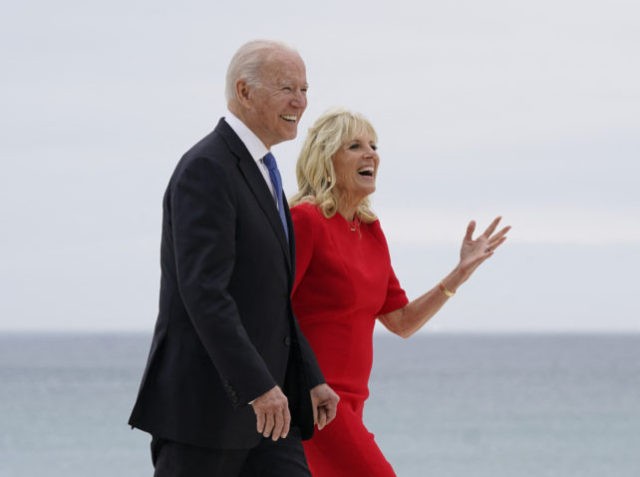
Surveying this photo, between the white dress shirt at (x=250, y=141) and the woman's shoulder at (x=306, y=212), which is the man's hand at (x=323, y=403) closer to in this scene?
the white dress shirt at (x=250, y=141)

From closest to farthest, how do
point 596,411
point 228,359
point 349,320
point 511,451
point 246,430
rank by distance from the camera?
point 228,359
point 246,430
point 349,320
point 511,451
point 596,411

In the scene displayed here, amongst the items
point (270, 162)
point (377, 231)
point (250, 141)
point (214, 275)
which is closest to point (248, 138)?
point (250, 141)

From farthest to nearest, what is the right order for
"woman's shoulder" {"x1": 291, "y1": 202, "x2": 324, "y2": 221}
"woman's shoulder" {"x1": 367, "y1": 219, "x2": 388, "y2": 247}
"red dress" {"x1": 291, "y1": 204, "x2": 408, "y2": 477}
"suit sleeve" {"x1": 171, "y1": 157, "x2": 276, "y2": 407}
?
"woman's shoulder" {"x1": 367, "y1": 219, "x2": 388, "y2": 247}, "woman's shoulder" {"x1": 291, "y1": 202, "x2": 324, "y2": 221}, "red dress" {"x1": 291, "y1": 204, "x2": 408, "y2": 477}, "suit sleeve" {"x1": 171, "y1": 157, "x2": 276, "y2": 407}

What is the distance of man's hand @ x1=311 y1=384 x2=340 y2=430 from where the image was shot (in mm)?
3545

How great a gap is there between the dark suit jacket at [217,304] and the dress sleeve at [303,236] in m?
0.77

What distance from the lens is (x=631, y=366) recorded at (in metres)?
75.3

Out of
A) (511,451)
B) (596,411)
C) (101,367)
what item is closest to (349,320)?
(511,451)

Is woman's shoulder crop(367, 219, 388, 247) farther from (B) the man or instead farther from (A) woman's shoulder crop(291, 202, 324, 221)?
(B) the man

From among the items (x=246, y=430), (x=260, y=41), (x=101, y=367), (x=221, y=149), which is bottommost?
(x=101, y=367)

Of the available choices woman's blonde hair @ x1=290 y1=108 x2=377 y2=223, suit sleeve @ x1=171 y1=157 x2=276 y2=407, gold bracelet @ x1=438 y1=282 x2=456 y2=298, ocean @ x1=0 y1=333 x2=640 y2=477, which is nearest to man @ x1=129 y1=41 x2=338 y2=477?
suit sleeve @ x1=171 y1=157 x2=276 y2=407

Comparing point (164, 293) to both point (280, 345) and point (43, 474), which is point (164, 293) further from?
point (43, 474)

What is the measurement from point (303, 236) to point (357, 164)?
0.31 m

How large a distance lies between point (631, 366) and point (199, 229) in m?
74.6

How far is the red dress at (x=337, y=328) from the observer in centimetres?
423
